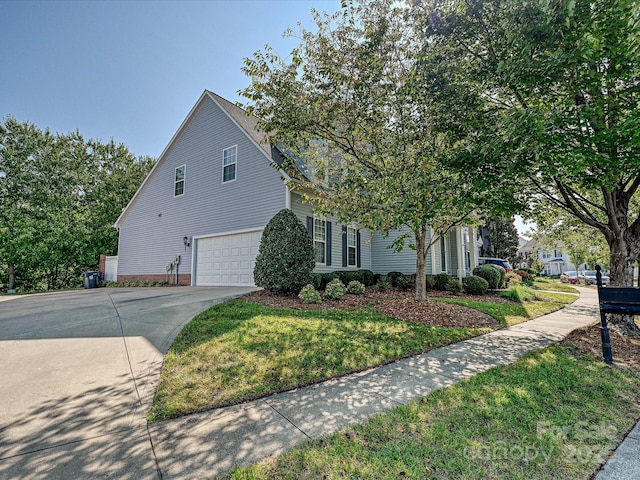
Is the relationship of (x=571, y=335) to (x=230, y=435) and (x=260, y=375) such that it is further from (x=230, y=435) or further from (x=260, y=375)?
(x=230, y=435)

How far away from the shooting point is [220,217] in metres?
12.8

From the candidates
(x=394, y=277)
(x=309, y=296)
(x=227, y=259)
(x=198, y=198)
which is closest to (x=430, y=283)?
(x=394, y=277)

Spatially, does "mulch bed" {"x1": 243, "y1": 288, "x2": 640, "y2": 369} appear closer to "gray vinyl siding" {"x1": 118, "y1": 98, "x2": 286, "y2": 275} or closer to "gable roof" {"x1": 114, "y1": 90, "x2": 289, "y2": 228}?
"gray vinyl siding" {"x1": 118, "y1": 98, "x2": 286, "y2": 275}

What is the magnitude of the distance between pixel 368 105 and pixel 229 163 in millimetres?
7122

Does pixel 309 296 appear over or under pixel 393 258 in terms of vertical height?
under

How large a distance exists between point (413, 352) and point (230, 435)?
335cm

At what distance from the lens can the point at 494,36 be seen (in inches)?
229

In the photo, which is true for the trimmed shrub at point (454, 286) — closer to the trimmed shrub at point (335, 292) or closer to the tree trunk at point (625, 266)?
the trimmed shrub at point (335, 292)

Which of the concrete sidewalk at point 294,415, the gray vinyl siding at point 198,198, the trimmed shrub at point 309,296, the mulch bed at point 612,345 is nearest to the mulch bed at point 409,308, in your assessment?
the trimmed shrub at point 309,296

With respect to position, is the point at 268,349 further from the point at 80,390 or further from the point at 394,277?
the point at 394,277

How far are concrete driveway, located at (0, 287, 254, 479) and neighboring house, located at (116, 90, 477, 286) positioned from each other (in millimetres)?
5773

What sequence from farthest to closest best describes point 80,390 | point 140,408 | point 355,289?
point 355,289, point 80,390, point 140,408

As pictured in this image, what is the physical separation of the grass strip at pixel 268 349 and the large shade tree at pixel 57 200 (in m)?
16.5

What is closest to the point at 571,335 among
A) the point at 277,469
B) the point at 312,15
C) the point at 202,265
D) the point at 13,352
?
the point at 277,469
